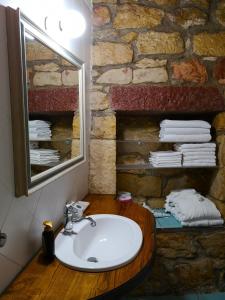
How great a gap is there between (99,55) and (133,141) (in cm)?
76

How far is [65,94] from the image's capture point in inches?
55.1

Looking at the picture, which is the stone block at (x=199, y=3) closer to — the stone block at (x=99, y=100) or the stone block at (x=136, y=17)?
the stone block at (x=136, y=17)

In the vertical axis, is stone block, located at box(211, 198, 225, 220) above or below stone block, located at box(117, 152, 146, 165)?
below

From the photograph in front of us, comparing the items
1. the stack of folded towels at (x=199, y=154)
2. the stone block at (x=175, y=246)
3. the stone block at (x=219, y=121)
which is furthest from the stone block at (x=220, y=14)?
the stone block at (x=175, y=246)

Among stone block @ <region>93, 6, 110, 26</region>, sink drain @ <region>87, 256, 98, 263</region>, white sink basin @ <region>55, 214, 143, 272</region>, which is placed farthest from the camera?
stone block @ <region>93, 6, 110, 26</region>

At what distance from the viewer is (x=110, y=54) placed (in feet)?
5.78

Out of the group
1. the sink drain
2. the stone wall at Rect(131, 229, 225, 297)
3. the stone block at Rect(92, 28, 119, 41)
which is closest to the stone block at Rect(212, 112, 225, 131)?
the stone wall at Rect(131, 229, 225, 297)

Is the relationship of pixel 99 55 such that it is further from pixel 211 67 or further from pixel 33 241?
pixel 33 241

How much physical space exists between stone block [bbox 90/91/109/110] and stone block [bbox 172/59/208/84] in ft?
1.91

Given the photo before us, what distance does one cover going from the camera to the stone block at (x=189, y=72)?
1788 millimetres

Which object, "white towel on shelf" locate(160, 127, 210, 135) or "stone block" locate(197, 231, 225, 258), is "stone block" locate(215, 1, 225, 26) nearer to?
"white towel on shelf" locate(160, 127, 210, 135)

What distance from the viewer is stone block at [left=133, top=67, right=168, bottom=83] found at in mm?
1778

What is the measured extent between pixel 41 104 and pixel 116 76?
87 cm

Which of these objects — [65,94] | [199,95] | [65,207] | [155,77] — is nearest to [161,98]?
[155,77]
